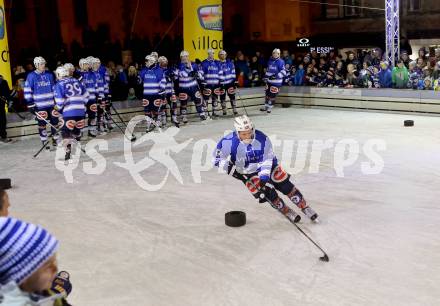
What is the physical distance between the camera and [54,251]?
204 cm

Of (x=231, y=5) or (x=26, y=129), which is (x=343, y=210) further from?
(x=231, y=5)

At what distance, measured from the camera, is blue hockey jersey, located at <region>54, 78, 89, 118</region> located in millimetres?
10508

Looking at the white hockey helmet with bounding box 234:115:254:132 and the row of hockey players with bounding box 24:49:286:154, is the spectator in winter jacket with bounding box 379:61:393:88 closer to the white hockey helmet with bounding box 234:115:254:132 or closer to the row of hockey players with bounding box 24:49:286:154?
the row of hockey players with bounding box 24:49:286:154

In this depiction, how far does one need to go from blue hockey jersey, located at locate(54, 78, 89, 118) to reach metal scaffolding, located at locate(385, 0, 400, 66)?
863 cm

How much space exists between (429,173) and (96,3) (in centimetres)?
1767

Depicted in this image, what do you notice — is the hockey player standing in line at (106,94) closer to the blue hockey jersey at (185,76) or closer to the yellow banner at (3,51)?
the blue hockey jersey at (185,76)

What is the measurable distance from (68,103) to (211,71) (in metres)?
5.57

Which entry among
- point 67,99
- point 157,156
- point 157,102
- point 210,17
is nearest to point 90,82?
point 157,102

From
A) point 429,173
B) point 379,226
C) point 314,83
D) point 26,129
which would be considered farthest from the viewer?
point 314,83

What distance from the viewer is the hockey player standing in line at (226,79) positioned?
15484mm

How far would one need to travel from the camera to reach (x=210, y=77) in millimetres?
15383

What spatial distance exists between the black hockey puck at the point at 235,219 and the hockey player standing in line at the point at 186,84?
839 centimetres

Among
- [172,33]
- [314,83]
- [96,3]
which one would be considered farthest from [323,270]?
[172,33]

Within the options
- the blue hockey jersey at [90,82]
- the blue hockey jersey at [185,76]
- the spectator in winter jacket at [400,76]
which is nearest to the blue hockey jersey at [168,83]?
the blue hockey jersey at [185,76]
